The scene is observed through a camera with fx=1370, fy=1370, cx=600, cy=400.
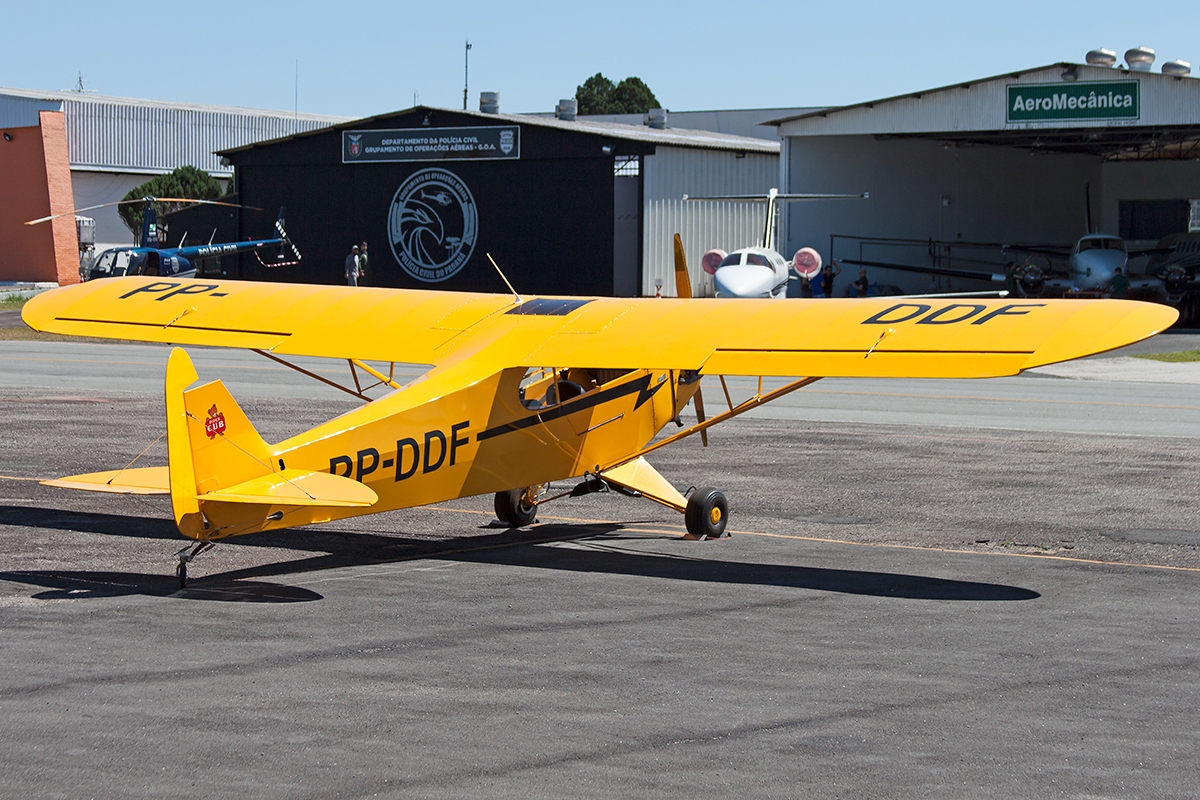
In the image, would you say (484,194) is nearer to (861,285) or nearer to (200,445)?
(861,285)

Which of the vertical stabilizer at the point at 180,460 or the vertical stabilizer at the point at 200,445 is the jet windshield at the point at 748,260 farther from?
the vertical stabilizer at the point at 180,460

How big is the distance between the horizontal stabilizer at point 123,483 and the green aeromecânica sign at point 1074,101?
1522 inches

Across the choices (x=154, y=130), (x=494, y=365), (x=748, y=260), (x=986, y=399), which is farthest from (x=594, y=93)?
(x=494, y=365)

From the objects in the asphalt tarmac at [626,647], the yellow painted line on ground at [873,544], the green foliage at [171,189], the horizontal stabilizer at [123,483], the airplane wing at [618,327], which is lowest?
the yellow painted line on ground at [873,544]

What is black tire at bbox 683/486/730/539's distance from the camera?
38.9ft

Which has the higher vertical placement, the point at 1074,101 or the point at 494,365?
the point at 1074,101

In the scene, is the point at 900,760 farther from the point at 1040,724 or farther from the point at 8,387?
the point at 8,387

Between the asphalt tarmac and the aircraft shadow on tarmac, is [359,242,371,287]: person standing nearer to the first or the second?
the asphalt tarmac

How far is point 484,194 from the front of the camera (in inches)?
2035

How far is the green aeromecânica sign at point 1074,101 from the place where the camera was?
41969mm

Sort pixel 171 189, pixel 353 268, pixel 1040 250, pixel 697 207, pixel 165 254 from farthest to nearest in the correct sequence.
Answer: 1. pixel 171 189
2. pixel 1040 250
3. pixel 165 254
4. pixel 697 207
5. pixel 353 268

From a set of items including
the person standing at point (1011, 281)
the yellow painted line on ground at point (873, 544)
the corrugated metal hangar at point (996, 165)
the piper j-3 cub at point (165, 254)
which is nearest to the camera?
the yellow painted line on ground at point (873, 544)

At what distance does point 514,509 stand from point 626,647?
4.44 m

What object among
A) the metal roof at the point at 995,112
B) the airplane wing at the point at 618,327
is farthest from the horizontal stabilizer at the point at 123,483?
the metal roof at the point at 995,112
